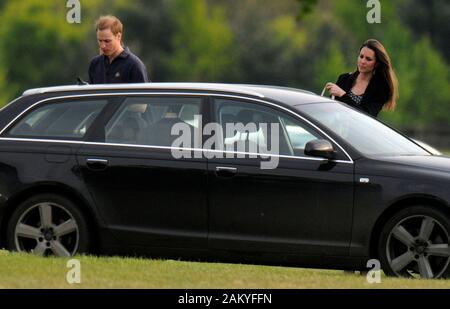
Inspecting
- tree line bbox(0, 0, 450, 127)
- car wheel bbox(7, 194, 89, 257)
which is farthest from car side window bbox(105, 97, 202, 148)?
tree line bbox(0, 0, 450, 127)

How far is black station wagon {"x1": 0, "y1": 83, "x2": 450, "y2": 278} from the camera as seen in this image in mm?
11055

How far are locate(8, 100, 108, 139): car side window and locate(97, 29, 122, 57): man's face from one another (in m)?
2.09

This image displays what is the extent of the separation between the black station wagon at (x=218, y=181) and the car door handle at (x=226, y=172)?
0.04 feet

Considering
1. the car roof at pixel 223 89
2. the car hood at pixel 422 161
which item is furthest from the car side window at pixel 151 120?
the car hood at pixel 422 161

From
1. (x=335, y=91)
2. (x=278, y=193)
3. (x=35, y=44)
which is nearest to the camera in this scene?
(x=278, y=193)

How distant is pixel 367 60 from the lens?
14.0 meters

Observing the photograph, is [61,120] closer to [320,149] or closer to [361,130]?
[320,149]

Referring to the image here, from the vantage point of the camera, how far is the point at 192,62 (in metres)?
126

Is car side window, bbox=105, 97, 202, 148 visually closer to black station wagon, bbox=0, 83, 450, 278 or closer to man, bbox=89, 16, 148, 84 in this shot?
black station wagon, bbox=0, 83, 450, 278

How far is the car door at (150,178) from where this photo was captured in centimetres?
1137

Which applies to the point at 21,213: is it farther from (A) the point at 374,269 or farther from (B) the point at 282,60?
(B) the point at 282,60

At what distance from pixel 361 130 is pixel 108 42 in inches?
130
